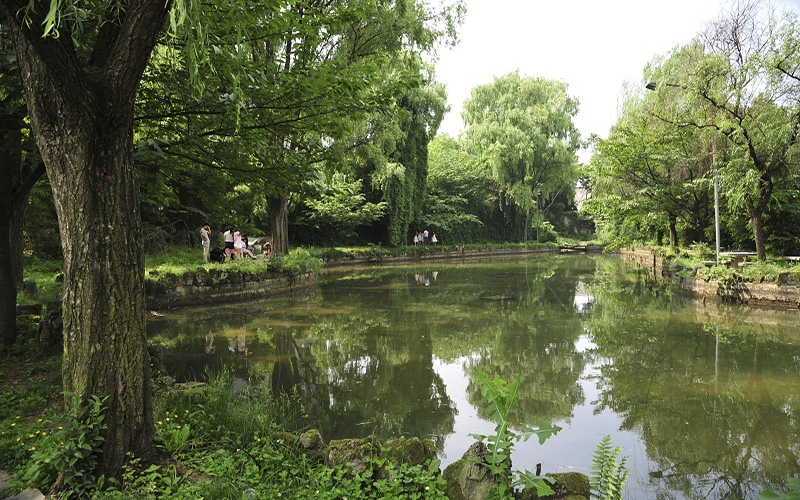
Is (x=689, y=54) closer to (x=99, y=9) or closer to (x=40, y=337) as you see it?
(x=99, y=9)

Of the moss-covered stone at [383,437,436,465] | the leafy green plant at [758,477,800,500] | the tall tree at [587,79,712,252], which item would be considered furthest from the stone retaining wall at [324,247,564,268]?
the leafy green plant at [758,477,800,500]

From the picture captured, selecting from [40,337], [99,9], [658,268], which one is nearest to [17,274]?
[40,337]

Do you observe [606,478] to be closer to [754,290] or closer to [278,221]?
[754,290]

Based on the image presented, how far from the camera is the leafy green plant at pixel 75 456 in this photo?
2.75 m

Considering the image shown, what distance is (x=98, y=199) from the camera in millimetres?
2947

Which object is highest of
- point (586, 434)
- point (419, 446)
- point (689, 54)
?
point (689, 54)

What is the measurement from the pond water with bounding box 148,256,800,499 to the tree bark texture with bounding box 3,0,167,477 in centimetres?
211

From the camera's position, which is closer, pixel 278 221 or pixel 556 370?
pixel 556 370

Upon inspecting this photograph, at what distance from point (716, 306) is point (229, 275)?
12710mm

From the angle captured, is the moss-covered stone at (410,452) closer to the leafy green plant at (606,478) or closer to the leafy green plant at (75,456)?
the leafy green plant at (606,478)

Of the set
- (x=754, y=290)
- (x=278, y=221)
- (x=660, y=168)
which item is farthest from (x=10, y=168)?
(x=660, y=168)

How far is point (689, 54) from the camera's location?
1557cm

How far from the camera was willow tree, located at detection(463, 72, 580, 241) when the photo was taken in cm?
3334

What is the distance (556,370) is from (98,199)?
591 centimetres
